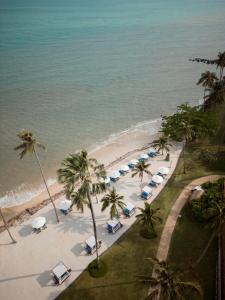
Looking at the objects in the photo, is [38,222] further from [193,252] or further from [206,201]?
[206,201]

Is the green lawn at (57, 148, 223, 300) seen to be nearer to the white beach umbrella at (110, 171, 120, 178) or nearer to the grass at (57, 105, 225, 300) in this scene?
the grass at (57, 105, 225, 300)

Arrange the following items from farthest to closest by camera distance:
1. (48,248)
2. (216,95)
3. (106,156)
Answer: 1. (216,95)
2. (106,156)
3. (48,248)

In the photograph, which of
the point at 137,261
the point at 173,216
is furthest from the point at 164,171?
the point at 137,261

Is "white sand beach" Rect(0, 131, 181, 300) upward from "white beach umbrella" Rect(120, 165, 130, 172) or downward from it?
downward

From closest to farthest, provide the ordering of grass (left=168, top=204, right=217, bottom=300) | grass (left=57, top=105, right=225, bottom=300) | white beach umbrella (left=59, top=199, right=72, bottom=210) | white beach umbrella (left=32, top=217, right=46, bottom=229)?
grass (left=57, top=105, right=225, bottom=300), grass (left=168, top=204, right=217, bottom=300), white beach umbrella (left=32, top=217, right=46, bottom=229), white beach umbrella (left=59, top=199, right=72, bottom=210)

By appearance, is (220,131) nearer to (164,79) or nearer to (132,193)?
(132,193)

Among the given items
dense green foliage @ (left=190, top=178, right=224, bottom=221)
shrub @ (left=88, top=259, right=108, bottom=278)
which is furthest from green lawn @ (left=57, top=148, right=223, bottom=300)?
dense green foliage @ (left=190, top=178, right=224, bottom=221)

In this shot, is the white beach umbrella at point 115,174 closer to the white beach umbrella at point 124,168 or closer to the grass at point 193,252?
the white beach umbrella at point 124,168

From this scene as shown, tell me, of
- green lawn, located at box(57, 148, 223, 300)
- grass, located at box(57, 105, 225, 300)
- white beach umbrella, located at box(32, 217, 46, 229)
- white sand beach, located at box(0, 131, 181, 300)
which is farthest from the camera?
white beach umbrella, located at box(32, 217, 46, 229)
